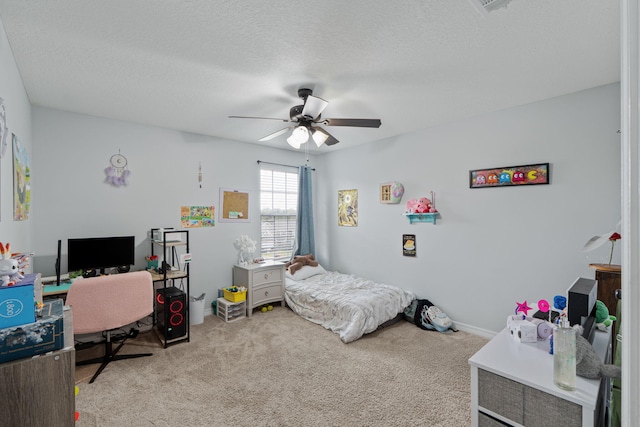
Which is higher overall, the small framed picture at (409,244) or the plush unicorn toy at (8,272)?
the plush unicorn toy at (8,272)

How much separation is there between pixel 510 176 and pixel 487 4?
1.97 meters

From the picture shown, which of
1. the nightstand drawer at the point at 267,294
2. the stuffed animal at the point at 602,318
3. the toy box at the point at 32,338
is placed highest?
the toy box at the point at 32,338

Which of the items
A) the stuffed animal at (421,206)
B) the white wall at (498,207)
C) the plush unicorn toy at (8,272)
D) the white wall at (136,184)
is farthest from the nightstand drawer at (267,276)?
the plush unicorn toy at (8,272)

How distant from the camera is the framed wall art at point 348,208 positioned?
14.9ft

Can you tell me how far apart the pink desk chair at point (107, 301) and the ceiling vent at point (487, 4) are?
290 cm

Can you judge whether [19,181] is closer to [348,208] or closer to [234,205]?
[234,205]

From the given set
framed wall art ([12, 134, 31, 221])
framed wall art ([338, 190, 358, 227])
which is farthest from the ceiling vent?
framed wall art ([338, 190, 358, 227])

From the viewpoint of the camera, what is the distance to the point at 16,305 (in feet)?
3.34

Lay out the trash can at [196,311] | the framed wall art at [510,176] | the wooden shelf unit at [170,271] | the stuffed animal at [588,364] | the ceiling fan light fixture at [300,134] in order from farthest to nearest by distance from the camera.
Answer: the trash can at [196,311] → the wooden shelf unit at [170,271] → the framed wall art at [510,176] → the ceiling fan light fixture at [300,134] → the stuffed animal at [588,364]

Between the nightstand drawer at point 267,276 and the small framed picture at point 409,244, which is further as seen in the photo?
the nightstand drawer at point 267,276

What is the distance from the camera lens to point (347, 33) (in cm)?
179

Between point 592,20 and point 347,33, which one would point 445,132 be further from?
point 347,33

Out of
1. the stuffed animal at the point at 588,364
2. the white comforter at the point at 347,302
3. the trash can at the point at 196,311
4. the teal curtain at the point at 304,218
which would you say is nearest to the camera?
the stuffed animal at the point at 588,364

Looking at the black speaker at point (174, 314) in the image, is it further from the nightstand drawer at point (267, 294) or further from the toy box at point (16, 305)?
the toy box at point (16, 305)
